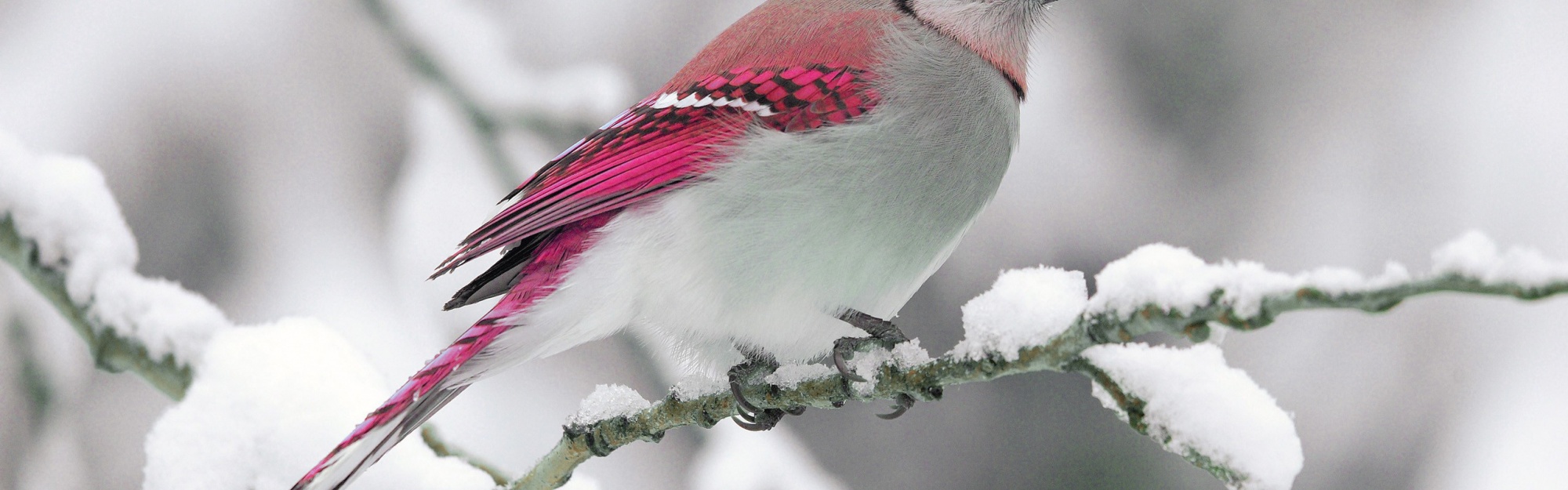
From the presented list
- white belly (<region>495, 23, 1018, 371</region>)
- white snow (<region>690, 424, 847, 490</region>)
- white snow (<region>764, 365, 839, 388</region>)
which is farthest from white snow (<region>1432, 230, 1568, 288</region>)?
white snow (<region>690, 424, 847, 490</region>)

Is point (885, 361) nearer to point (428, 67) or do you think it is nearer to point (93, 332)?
point (93, 332)

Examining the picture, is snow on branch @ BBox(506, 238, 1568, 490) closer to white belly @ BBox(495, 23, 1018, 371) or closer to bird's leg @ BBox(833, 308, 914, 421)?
bird's leg @ BBox(833, 308, 914, 421)

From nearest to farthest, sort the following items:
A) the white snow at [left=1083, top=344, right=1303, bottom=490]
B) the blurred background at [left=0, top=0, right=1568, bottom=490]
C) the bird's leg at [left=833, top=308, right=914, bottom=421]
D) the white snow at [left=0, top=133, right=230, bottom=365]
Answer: the white snow at [left=1083, top=344, right=1303, bottom=490] → the bird's leg at [left=833, top=308, right=914, bottom=421] → the white snow at [left=0, top=133, right=230, bottom=365] → the blurred background at [left=0, top=0, right=1568, bottom=490]

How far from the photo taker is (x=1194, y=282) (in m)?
0.95

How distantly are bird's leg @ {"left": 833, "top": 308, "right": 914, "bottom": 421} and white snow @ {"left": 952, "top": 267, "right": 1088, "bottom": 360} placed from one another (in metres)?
0.24

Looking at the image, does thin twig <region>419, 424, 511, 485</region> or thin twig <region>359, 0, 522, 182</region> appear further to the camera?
thin twig <region>359, 0, 522, 182</region>

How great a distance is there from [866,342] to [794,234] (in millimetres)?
232

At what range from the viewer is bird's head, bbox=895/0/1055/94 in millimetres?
2178

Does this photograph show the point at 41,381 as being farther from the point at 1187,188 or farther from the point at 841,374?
the point at 1187,188

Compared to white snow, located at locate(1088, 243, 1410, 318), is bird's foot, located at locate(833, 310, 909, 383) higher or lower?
A: higher

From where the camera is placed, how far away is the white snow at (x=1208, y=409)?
1038mm

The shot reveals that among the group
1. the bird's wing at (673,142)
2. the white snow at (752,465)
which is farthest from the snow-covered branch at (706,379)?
the white snow at (752,465)

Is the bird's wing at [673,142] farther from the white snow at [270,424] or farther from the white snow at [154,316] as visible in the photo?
the white snow at [154,316]

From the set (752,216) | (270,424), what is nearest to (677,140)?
(752,216)
